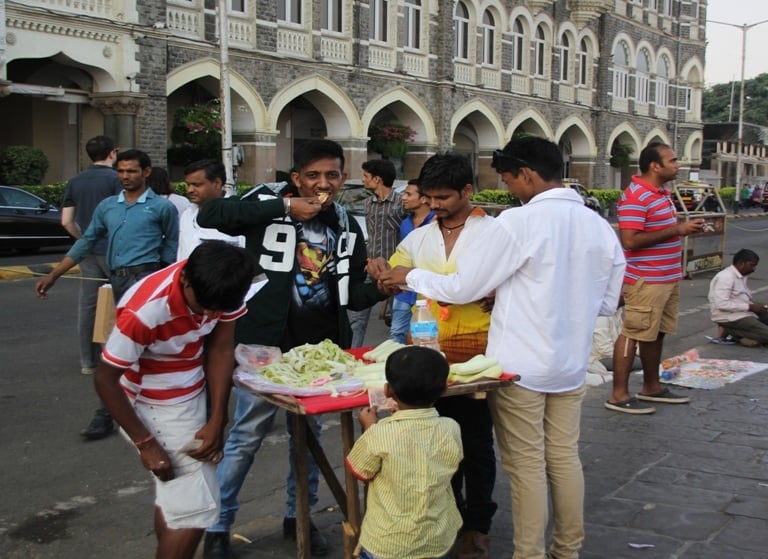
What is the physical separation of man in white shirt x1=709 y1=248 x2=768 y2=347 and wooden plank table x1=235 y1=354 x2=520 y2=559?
22.7ft

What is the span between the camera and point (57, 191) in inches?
782

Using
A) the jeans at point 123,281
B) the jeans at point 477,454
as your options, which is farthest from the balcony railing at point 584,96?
the jeans at point 477,454

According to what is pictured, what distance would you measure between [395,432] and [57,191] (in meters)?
18.0

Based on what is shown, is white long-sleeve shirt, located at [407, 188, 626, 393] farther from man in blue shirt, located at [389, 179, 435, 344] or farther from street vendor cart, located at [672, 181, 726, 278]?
street vendor cart, located at [672, 181, 726, 278]

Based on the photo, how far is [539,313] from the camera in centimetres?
390

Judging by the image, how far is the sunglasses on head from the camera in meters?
4.05

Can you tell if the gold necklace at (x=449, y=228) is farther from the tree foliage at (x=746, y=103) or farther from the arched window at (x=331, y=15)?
the tree foliage at (x=746, y=103)

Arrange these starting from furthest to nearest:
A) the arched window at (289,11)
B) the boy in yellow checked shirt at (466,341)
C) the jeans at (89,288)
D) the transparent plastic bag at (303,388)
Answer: the arched window at (289,11) → the jeans at (89,288) → the boy in yellow checked shirt at (466,341) → the transparent plastic bag at (303,388)

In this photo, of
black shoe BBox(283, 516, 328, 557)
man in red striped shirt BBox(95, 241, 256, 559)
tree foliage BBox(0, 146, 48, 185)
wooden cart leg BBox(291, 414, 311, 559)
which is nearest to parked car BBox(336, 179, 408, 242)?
tree foliage BBox(0, 146, 48, 185)

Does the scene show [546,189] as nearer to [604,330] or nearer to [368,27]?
[604,330]

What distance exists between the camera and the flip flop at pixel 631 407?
701cm

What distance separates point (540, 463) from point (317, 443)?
0.99 metres

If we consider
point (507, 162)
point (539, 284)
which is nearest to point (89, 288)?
point (507, 162)

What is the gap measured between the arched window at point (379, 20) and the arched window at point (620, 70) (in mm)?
17109
